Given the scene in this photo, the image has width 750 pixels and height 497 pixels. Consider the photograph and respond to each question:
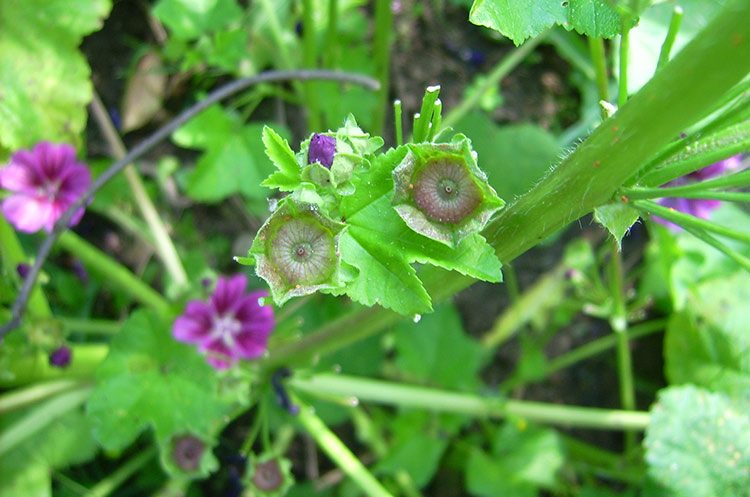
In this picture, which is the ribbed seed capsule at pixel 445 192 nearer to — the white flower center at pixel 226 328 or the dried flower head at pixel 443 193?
the dried flower head at pixel 443 193

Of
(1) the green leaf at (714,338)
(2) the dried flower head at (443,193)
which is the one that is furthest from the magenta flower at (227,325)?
(1) the green leaf at (714,338)

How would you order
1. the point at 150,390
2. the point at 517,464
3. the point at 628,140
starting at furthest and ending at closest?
1. the point at 517,464
2. the point at 150,390
3. the point at 628,140

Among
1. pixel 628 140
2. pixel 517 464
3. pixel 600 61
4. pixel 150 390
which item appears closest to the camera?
pixel 628 140

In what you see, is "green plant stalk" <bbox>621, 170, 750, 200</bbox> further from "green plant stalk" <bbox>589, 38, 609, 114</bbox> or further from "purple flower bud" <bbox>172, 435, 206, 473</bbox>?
"purple flower bud" <bbox>172, 435, 206, 473</bbox>

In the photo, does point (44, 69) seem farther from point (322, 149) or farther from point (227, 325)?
point (322, 149)

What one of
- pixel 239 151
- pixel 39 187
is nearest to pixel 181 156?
pixel 239 151

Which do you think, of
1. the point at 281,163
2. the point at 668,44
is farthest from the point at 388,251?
the point at 668,44

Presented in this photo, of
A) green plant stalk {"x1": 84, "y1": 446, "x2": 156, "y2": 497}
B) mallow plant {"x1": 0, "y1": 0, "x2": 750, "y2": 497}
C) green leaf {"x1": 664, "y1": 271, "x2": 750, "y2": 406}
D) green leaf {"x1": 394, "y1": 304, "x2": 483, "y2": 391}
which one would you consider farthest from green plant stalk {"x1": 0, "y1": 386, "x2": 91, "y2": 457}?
green leaf {"x1": 664, "y1": 271, "x2": 750, "y2": 406}
